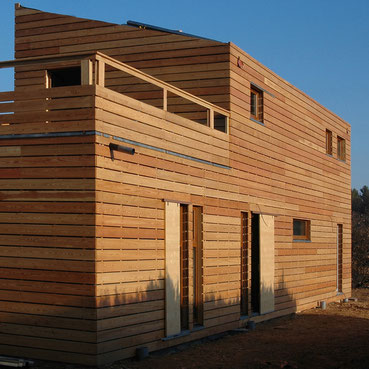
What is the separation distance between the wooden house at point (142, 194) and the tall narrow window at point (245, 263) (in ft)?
0.10

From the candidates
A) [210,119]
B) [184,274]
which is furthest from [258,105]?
[184,274]

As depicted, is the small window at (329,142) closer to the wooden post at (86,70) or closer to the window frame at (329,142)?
the window frame at (329,142)

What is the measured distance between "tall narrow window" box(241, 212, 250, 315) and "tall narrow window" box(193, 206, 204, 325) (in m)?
2.01

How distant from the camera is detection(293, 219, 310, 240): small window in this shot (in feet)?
55.7

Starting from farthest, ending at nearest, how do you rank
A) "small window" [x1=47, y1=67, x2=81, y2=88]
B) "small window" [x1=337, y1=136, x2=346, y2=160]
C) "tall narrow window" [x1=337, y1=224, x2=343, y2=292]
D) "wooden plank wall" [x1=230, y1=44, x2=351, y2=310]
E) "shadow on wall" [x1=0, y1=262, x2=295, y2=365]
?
"small window" [x1=337, y1=136, x2=346, y2=160] → "tall narrow window" [x1=337, y1=224, x2=343, y2=292] → "wooden plank wall" [x1=230, y1=44, x2=351, y2=310] → "small window" [x1=47, y1=67, x2=81, y2=88] → "shadow on wall" [x1=0, y1=262, x2=295, y2=365]

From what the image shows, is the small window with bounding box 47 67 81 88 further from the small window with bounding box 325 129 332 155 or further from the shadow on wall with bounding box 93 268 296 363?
the small window with bounding box 325 129 332 155

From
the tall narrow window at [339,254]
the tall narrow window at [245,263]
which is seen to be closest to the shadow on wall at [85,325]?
the tall narrow window at [245,263]

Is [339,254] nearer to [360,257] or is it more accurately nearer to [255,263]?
[255,263]

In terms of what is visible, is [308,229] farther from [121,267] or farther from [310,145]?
[121,267]

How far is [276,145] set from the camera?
51.3ft

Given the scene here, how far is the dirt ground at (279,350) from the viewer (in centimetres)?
962

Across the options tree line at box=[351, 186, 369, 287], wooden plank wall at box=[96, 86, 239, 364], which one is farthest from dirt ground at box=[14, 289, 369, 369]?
tree line at box=[351, 186, 369, 287]

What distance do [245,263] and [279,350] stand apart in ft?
9.53

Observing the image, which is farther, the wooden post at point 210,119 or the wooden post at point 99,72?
the wooden post at point 210,119
